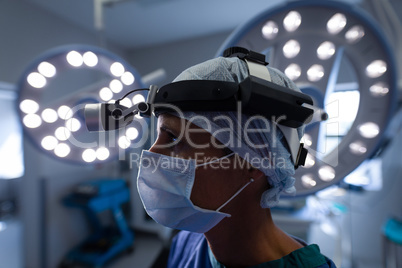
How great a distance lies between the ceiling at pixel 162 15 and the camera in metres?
1.81

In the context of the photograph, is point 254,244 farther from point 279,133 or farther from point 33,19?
point 33,19

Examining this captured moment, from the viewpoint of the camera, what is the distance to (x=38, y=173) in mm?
2244

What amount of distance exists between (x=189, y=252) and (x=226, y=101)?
2.27ft

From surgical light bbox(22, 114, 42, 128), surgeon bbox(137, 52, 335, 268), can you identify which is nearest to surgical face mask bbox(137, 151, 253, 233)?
surgeon bbox(137, 52, 335, 268)

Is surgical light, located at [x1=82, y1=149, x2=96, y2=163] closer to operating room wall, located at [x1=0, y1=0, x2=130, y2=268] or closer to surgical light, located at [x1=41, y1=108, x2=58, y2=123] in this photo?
surgical light, located at [x1=41, y1=108, x2=58, y2=123]

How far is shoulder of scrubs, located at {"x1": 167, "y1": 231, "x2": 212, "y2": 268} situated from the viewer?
2.53 feet

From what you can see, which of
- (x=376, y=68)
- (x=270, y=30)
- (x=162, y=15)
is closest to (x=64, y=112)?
(x=270, y=30)

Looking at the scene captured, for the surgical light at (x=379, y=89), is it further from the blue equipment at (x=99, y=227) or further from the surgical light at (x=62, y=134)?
the blue equipment at (x=99, y=227)

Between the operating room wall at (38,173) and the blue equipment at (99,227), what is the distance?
0.58 ft

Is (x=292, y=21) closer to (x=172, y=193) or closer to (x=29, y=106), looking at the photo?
(x=172, y=193)

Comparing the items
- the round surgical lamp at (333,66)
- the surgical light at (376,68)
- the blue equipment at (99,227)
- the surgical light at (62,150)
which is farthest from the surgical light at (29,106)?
the blue equipment at (99,227)

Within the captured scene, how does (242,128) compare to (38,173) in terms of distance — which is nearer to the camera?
(242,128)

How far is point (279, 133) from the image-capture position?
22.0 inches

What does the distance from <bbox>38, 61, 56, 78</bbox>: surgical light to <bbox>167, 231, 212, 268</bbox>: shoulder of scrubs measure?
77cm
